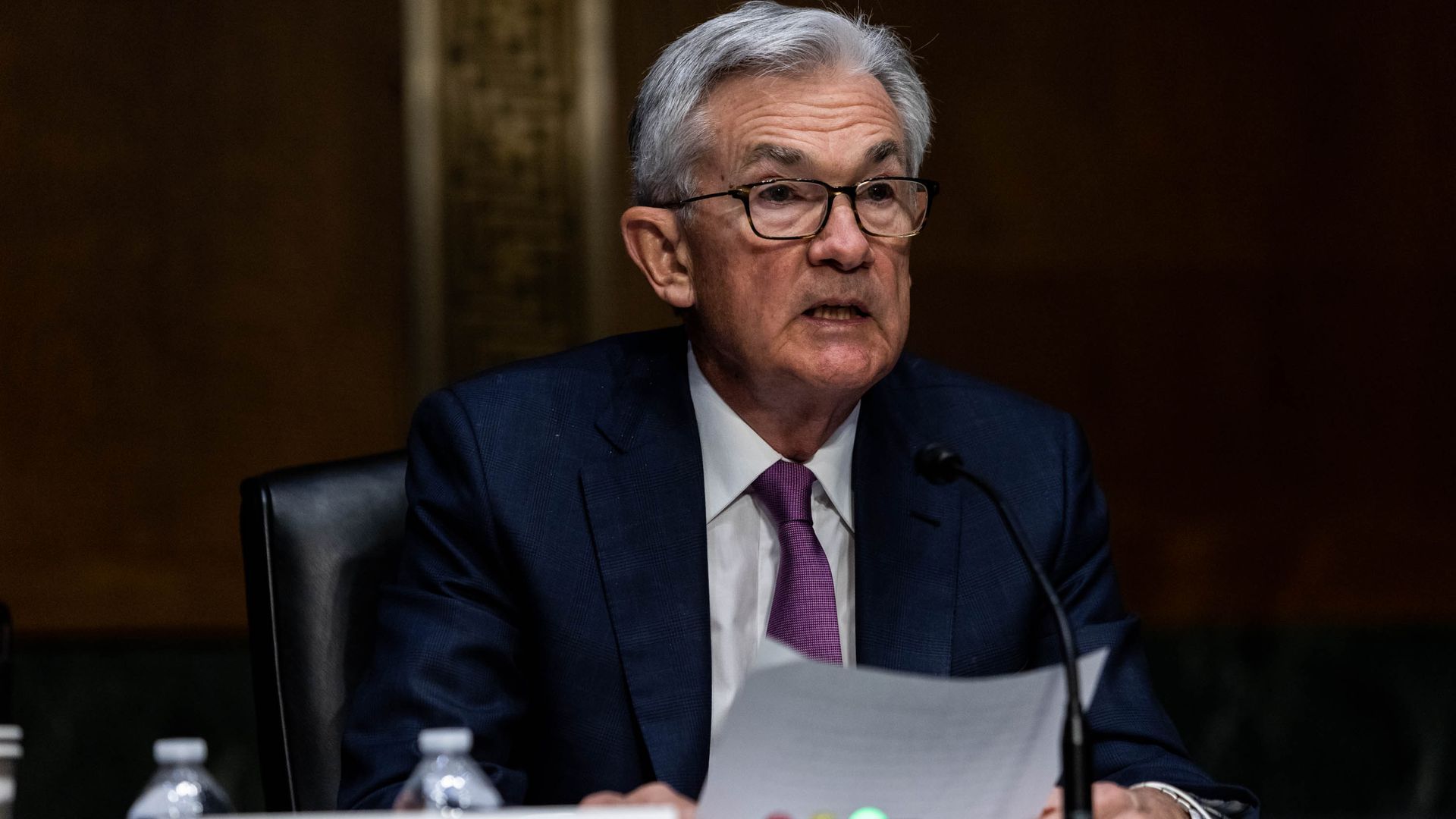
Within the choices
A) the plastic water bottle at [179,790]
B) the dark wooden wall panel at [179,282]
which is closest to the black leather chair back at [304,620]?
the plastic water bottle at [179,790]

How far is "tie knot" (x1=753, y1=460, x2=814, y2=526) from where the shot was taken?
1958 mm

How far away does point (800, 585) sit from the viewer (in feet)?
6.22

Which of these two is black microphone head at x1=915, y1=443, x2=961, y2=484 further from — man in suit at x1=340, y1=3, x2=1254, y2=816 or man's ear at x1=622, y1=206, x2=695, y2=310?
man's ear at x1=622, y1=206, x2=695, y2=310

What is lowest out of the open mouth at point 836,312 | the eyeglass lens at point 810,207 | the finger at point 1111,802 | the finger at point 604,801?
the finger at point 1111,802

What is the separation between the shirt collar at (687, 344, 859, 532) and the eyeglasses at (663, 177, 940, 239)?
0.25 meters

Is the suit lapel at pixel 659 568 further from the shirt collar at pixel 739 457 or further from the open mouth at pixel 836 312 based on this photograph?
the open mouth at pixel 836 312

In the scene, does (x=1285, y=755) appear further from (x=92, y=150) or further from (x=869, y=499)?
(x=92, y=150)

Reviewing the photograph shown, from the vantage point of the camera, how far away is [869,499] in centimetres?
198

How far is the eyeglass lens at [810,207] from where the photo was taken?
1912mm

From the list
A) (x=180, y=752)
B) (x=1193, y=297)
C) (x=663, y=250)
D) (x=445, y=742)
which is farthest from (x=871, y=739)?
(x=1193, y=297)

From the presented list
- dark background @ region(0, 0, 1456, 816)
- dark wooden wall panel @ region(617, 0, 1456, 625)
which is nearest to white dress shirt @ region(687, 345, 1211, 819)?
dark background @ region(0, 0, 1456, 816)

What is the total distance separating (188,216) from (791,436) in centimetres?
184

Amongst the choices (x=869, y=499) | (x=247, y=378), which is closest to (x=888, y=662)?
(x=869, y=499)

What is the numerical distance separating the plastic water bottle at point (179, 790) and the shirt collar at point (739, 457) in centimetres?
Answer: 75
